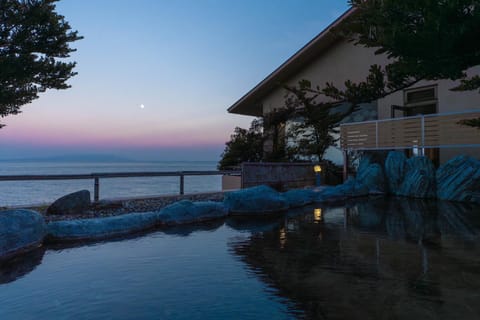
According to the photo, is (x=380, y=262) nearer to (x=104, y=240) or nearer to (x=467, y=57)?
(x=467, y=57)

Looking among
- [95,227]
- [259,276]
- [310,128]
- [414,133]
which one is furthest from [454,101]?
[95,227]

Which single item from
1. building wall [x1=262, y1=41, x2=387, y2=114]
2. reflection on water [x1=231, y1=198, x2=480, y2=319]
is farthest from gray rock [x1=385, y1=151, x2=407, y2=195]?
building wall [x1=262, y1=41, x2=387, y2=114]

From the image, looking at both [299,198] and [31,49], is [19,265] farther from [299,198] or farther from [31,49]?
[299,198]

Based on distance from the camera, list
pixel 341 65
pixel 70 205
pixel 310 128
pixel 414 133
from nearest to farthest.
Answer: pixel 70 205
pixel 414 133
pixel 341 65
pixel 310 128

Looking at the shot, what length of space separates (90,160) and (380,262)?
597 feet

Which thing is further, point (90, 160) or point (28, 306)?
point (90, 160)

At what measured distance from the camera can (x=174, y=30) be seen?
1367 cm

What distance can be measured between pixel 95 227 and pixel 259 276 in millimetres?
3530

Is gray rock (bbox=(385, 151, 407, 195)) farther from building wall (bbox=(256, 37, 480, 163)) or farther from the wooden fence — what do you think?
building wall (bbox=(256, 37, 480, 163))

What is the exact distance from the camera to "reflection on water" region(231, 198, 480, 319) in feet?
8.52

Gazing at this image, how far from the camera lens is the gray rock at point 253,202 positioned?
7.76m

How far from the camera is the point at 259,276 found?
3400 mm

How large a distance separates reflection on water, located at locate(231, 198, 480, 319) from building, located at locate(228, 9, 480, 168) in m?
4.60

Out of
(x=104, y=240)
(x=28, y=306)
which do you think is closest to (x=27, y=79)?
(x=104, y=240)
